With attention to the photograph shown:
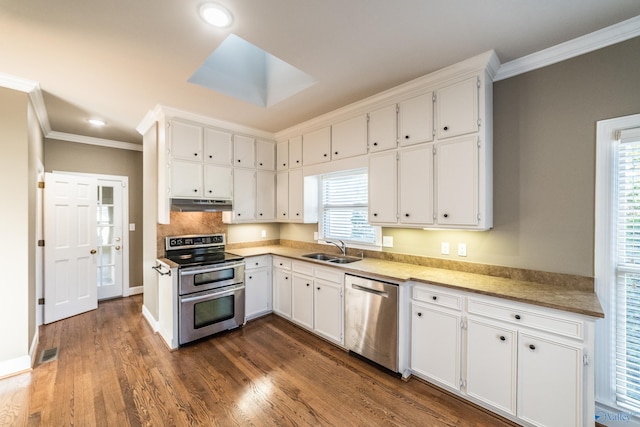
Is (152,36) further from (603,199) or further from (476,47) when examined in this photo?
(603,199)

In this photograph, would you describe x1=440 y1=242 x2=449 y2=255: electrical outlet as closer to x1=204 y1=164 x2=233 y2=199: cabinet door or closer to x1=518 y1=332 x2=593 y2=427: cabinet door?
x1=518 y1=332 x2=593 y2=427: cabinet door

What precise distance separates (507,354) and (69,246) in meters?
5.39

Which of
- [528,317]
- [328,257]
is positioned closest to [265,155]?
[328,257]

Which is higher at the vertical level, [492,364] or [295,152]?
[295,152]

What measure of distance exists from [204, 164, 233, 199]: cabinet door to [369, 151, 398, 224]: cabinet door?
6.44 feet

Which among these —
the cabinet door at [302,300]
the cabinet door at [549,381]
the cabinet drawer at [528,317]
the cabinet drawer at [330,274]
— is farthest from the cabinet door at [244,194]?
the cabinet door at [549,381]

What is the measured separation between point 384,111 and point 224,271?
8.57ft

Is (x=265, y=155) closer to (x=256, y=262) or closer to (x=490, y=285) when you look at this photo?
(x=256, y=262)

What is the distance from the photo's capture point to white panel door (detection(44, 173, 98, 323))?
3684mm

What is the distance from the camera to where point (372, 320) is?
2.56m

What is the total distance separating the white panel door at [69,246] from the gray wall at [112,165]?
440 millimetres

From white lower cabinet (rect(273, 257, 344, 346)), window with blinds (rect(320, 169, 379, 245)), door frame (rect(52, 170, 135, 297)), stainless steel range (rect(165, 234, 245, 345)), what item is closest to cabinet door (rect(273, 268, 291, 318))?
white lower cabinet (rect(273, 257, 344, 346))

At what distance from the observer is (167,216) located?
125 inches

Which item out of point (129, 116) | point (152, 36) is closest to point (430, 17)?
→ point (152, 36)
